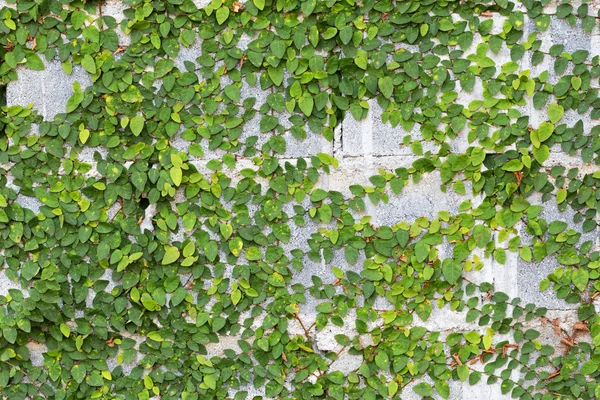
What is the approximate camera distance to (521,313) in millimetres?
2021

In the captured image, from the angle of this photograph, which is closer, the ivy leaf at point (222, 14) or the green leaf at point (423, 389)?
the ivy leaf at point (222, 14)

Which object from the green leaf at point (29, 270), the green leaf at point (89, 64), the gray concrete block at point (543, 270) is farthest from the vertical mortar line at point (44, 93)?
the gray concrete block at point (543, 270)

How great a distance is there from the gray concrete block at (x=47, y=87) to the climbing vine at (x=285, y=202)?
19 millimetres

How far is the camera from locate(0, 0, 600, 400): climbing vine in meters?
1.91

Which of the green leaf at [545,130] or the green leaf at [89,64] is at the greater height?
the green leaf at [89,64]

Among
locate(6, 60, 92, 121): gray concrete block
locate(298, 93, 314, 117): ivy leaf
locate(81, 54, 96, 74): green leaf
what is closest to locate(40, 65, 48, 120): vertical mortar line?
locate(6, 60, 92, 121): gray concrete block

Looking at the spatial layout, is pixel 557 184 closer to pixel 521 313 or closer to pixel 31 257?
pixel 521 313

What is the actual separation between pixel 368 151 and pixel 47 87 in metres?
1.08

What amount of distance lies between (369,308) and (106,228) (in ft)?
3.01

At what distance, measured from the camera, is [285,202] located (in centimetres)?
198

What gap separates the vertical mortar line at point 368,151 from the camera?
196cm

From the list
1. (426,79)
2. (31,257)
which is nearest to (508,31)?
(426,79)

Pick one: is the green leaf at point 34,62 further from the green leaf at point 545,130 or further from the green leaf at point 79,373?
the green leaf at point 545,130

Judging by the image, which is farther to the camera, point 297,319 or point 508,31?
point 297,319
